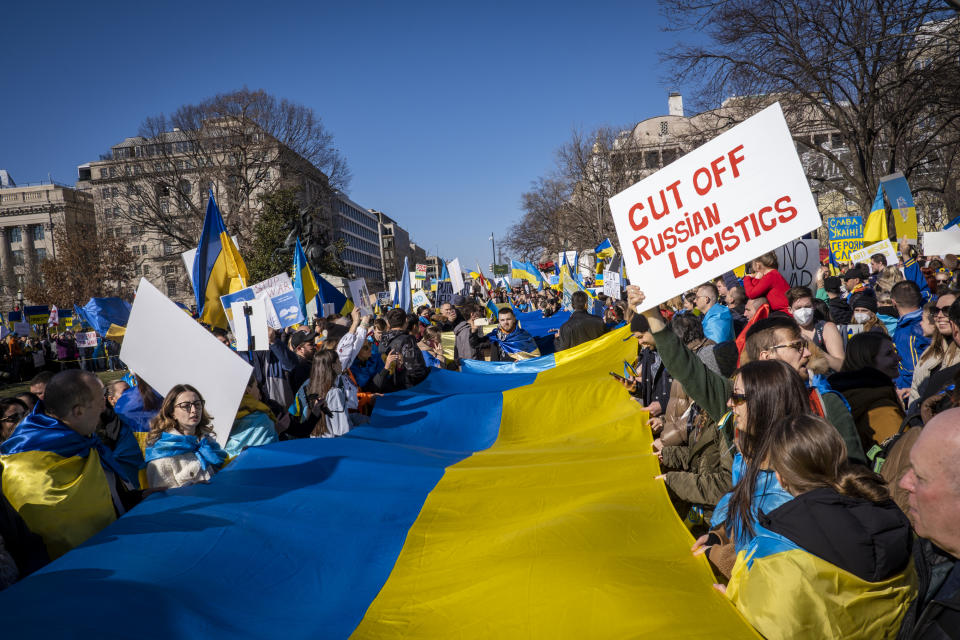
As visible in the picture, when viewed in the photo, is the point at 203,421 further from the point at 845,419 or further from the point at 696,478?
the point at 845,419

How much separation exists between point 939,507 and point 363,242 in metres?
143

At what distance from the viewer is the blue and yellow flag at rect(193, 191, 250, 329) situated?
8516 mm

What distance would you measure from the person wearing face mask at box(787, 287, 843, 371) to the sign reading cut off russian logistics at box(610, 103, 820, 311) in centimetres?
127

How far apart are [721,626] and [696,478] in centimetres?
142

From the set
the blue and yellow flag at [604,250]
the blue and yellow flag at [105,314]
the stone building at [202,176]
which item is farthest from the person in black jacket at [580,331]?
the stone building at [202,176]

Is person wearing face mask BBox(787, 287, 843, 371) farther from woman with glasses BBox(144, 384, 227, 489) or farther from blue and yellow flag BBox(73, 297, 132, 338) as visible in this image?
blue and yellow flag BBox(73, 297, 132, 338)

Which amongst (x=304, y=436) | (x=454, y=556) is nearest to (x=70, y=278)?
(x=304, y=436)

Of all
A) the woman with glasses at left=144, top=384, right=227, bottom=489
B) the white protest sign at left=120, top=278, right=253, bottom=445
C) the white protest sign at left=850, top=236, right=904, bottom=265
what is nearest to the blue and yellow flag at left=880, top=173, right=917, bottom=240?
the white protest sign at left=850, top=236, right=904, bottom=265

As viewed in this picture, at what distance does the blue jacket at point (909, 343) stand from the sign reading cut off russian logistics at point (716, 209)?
3.75m

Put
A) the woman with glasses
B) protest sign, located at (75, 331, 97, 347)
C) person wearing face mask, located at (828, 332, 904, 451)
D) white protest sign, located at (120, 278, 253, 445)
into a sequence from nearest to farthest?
1. the woman with glasses
2. person wearing face mask, located at (828, 332, 904, 451)
3. white protest sign, located at (120, 278, 253, 445)
4. protest sign, located at (75, 331, 97, 347)

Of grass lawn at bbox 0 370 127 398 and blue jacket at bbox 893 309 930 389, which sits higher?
grass lawn at bbox 0 370 127 398

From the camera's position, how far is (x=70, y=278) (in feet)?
139

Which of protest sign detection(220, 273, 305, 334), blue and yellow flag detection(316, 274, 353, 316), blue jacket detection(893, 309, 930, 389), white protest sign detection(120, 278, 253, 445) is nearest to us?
white protest sign detection(120, 278, 253, 445)

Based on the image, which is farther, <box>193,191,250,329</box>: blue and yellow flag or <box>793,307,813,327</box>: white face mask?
<box>193,191,250,329</box>: blue and yellow flag
